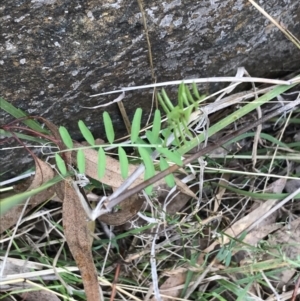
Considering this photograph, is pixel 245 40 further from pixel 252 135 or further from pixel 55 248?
pixel 55 248

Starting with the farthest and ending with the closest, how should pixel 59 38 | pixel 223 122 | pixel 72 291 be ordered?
pixel 72 291 < pixel 223 122 < pixel 59 38

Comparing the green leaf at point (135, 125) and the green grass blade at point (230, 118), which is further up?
the green leaf at point (135, 125)

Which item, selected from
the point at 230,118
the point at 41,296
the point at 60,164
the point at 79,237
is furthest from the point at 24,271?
the point at 230,118

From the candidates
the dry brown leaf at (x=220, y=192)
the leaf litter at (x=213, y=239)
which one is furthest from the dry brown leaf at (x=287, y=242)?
the dry brown leaf at (x=220, y=192)

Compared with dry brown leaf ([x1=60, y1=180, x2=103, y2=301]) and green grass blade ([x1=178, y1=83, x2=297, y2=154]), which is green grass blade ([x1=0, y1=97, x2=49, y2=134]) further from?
green grass blade ([x1=178, y1=83, x2=297, y2=154])

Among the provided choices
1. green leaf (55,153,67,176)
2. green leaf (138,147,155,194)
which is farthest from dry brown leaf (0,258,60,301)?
green leaf (138,147,155,194)

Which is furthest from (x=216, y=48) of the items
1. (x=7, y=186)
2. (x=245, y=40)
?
(x=7, y=186)

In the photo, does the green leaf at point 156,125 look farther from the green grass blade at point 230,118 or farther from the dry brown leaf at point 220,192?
the dry brown leaf at point 220,192

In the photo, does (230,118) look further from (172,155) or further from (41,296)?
(41,296)
